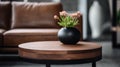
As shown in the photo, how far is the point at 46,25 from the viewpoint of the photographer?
4215 millimetres

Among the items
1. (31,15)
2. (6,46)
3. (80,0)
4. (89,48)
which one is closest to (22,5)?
(31,15)

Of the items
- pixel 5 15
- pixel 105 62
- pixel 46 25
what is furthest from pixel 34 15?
pixel 105 62

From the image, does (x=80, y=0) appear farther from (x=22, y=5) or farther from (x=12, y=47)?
(x=12, y=47)

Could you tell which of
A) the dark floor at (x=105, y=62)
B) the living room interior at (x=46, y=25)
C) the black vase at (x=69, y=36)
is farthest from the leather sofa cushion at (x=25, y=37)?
the black vase at (x=69, y=36)

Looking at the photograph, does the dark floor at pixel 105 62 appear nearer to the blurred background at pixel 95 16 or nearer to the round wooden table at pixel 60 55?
the blurred background at pixel 95 16

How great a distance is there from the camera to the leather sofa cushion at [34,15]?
4223 mm

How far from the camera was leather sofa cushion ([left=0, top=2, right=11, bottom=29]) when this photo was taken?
4297mm

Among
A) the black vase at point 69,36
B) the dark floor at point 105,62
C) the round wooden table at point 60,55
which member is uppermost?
the black vase at point 69,36

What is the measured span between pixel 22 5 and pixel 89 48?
7.05 feet

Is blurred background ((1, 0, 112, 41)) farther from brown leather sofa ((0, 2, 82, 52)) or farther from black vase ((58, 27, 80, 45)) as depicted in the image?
black vase ((58, 27, 80, 45))

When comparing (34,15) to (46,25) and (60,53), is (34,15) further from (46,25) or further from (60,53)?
(60,53)

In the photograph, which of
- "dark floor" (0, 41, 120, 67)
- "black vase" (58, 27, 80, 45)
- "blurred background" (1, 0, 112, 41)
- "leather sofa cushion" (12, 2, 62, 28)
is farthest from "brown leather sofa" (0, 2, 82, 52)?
"blurred background" (1, 0, 112, 41)

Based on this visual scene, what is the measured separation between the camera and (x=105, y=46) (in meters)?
5.21

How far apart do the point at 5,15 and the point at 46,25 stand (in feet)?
2.34
